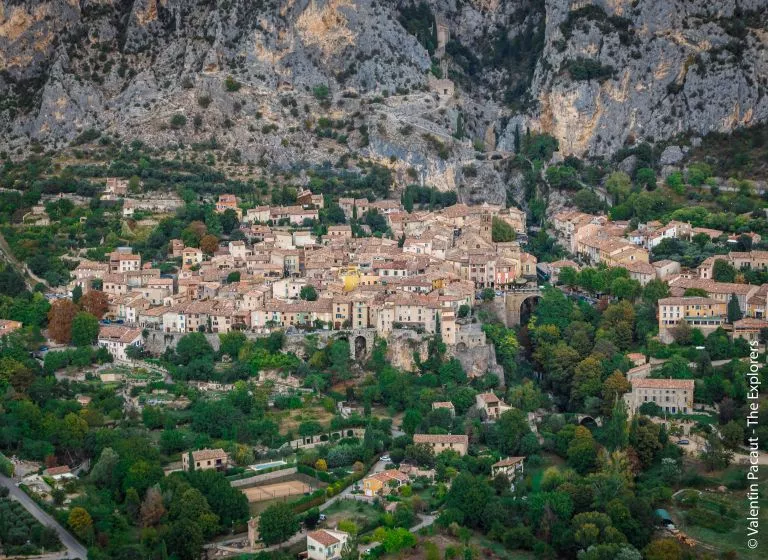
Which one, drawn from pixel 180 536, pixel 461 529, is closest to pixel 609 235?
pixel 461 529

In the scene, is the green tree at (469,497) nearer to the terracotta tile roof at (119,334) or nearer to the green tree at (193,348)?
the green tree at (193,348)

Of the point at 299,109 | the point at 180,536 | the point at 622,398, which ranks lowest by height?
the point at 180,536

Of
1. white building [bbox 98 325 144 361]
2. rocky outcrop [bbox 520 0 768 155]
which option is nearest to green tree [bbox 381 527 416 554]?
white building [bbox 98 325 144 361]

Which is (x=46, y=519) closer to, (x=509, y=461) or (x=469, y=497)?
(x=469, y=497)

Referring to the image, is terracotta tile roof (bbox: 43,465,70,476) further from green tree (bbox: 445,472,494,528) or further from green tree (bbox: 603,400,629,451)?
green tree (bbox: 603,400,629,451)

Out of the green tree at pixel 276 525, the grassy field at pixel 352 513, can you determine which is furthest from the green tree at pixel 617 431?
the green tree at pixel 276 525

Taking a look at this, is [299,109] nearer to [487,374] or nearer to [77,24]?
[77,24]

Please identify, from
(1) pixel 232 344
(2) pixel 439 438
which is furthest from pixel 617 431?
(1) pixel 232 344
